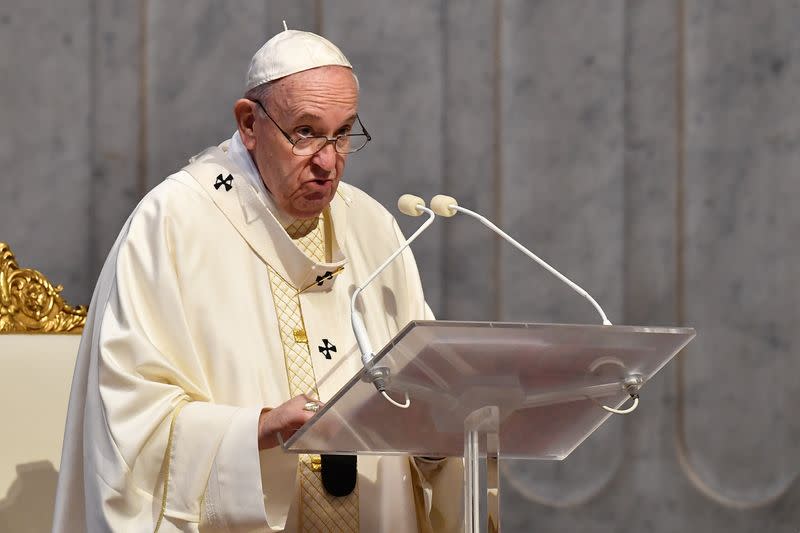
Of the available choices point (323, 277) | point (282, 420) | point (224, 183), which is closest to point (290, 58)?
point (224, 183)

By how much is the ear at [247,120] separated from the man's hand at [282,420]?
736mm

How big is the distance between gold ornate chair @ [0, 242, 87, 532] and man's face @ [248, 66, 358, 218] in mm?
847

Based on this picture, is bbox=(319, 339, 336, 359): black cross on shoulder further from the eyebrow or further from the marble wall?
the marble wall

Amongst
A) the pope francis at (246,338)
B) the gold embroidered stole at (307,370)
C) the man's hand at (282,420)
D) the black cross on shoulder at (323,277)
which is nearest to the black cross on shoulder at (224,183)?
the pope francis at (246,338)

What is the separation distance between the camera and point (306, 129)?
312 cm

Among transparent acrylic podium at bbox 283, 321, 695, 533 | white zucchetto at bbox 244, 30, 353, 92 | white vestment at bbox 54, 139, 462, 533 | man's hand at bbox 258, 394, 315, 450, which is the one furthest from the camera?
white zucchetto at bbox 244, 30, 353, 92

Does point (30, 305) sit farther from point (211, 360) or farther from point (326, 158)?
point (326, 158)

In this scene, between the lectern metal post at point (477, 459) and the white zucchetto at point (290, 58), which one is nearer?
the lectern metal post at point (477, 459)

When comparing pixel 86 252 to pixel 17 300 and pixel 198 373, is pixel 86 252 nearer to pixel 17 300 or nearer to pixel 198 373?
pixel 17 300

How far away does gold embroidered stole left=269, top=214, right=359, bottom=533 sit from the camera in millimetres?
3037

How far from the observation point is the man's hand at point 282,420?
2.67 metres

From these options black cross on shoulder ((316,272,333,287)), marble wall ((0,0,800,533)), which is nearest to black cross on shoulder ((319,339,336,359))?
black cross on shoulder ((316,272,333,287))

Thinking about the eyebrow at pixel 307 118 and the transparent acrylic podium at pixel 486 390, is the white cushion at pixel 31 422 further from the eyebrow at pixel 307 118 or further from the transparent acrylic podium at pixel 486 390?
the transparent acrylic podium at pixel 486 390

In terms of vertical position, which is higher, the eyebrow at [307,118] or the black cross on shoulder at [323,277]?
the eyebrow at [307,118]
